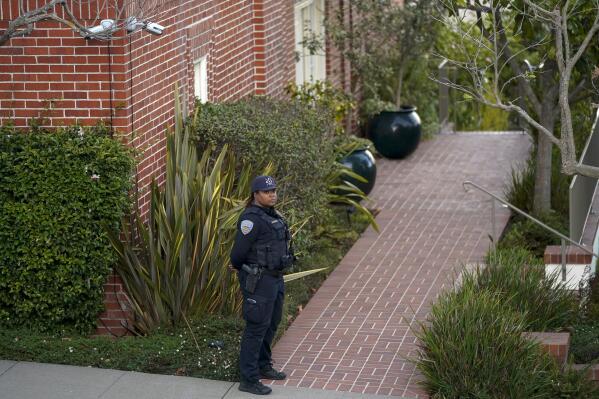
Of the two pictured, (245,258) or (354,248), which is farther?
(354,248)

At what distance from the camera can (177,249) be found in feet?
33.0

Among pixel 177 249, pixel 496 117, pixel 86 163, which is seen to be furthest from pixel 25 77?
pixel 496 117

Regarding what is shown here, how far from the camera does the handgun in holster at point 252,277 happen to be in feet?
29.5

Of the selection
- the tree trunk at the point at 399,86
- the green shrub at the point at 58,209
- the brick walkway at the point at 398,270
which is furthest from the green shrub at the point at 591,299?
the tree trunk at the point at 399,86

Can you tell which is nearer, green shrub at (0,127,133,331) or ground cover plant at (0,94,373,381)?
ground cover plant at (0,94,373,381)

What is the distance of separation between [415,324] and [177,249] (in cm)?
239

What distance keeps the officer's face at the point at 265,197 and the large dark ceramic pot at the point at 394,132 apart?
10.3 meters

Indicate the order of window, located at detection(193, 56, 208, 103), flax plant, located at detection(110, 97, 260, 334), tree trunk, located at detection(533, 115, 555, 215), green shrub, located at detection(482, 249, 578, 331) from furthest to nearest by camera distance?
1. tree trunk, located at detection(533, 115, 555, 215)
2. window, located at detection(193, 56, 208, 103)
3. green shrub, located at detection(482, 249, 578, 331)
4. flax plant, located at detection(110, 97, 260, 334)

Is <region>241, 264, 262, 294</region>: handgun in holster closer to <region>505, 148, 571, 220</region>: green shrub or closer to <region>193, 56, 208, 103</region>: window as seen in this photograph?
<region>193, 56, 208, 103</region>: window

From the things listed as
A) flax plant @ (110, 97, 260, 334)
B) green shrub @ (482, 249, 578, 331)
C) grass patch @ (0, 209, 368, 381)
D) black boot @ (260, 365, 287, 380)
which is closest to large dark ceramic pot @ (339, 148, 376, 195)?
green shrub @ (482, 249, 578, 331)

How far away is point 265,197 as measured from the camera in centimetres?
903

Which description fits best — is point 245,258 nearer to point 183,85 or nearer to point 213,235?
point 213,235

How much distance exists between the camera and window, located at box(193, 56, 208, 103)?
42.2 ft

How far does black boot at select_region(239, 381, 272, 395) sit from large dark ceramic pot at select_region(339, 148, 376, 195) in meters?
6.75
